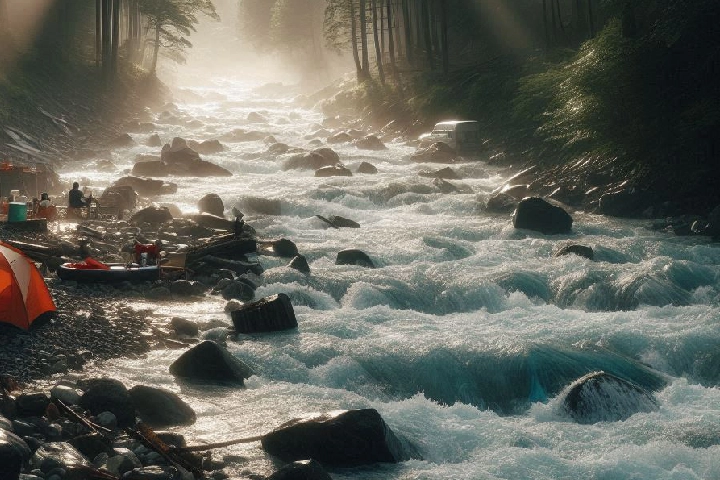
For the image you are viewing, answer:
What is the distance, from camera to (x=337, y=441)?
1110cm

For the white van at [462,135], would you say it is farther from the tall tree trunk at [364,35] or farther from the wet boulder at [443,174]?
the tall tree trunk at [364,35]

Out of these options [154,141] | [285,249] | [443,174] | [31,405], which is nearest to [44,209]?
[285,249]

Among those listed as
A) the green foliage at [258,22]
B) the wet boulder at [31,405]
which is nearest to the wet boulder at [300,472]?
the wet boulder at [31,405]

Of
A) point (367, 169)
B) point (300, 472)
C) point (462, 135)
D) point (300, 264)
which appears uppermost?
point (462, 135)

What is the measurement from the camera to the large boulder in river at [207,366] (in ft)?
45.2

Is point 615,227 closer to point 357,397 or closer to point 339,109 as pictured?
point 357,397

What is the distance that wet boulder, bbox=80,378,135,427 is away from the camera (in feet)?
38.1

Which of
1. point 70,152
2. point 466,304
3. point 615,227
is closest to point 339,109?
point 70,152

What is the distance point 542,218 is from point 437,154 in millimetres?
17416

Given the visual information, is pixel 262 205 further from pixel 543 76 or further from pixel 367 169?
pixel 543 76

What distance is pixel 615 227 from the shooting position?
2636cm

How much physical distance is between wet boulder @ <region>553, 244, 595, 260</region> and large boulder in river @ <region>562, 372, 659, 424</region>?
938cm

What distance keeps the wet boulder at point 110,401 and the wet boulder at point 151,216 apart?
1509 centimetres

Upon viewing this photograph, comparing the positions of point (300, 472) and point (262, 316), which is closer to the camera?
point (300, 472)
